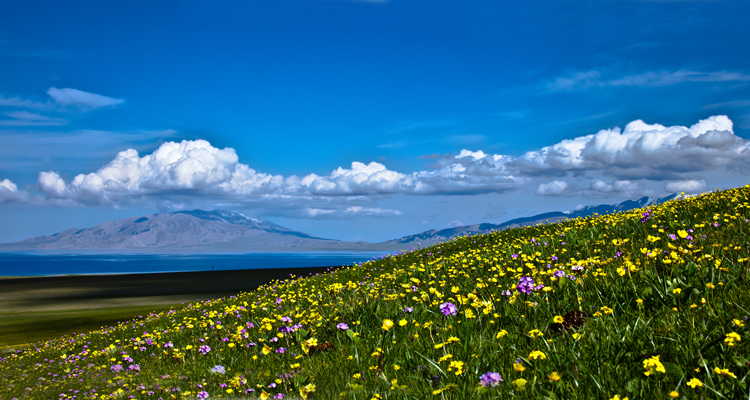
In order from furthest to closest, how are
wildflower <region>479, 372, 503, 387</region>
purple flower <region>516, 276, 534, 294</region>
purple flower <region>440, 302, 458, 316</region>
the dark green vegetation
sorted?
the dark green vegetation < purple flower <region>516, 276, 534, 294</region> < purple flower <region>440, 302, 458, 316</region> < wildflower <region>479, 372, 503, 387</region>

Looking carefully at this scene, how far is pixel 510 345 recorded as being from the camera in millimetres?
4230

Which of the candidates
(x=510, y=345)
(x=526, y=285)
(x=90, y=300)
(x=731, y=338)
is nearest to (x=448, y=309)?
(x=510, y=345)

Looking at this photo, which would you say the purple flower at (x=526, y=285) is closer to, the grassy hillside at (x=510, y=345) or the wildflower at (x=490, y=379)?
the grassy hillside at (x=510, y=345)

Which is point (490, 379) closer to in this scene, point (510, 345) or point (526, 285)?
point (510, 345)

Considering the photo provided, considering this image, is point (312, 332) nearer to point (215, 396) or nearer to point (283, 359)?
point (283, 359)

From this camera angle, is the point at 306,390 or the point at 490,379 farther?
the point at 306,390

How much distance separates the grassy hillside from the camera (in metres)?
3.30

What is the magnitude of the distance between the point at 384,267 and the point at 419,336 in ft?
39.7

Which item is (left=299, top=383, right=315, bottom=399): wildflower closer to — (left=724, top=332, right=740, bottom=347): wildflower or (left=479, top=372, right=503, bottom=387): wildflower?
(left=479, top=372, right=503, bottom=387): wildflower

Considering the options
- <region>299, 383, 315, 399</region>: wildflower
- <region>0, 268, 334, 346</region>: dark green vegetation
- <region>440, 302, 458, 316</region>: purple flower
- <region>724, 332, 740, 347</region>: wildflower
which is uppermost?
<region>724, 332, 740, 347</region>: wildflower

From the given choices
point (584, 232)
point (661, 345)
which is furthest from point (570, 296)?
point (584, 232)

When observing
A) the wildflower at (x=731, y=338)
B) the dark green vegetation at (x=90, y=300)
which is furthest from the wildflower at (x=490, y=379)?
the dark green vegetation at (x=90, y=300)

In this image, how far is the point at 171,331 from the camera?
1118cm

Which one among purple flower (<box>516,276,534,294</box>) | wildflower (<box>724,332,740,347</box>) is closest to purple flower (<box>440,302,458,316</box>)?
purple flower (<box>516,276,534,294</box>)
